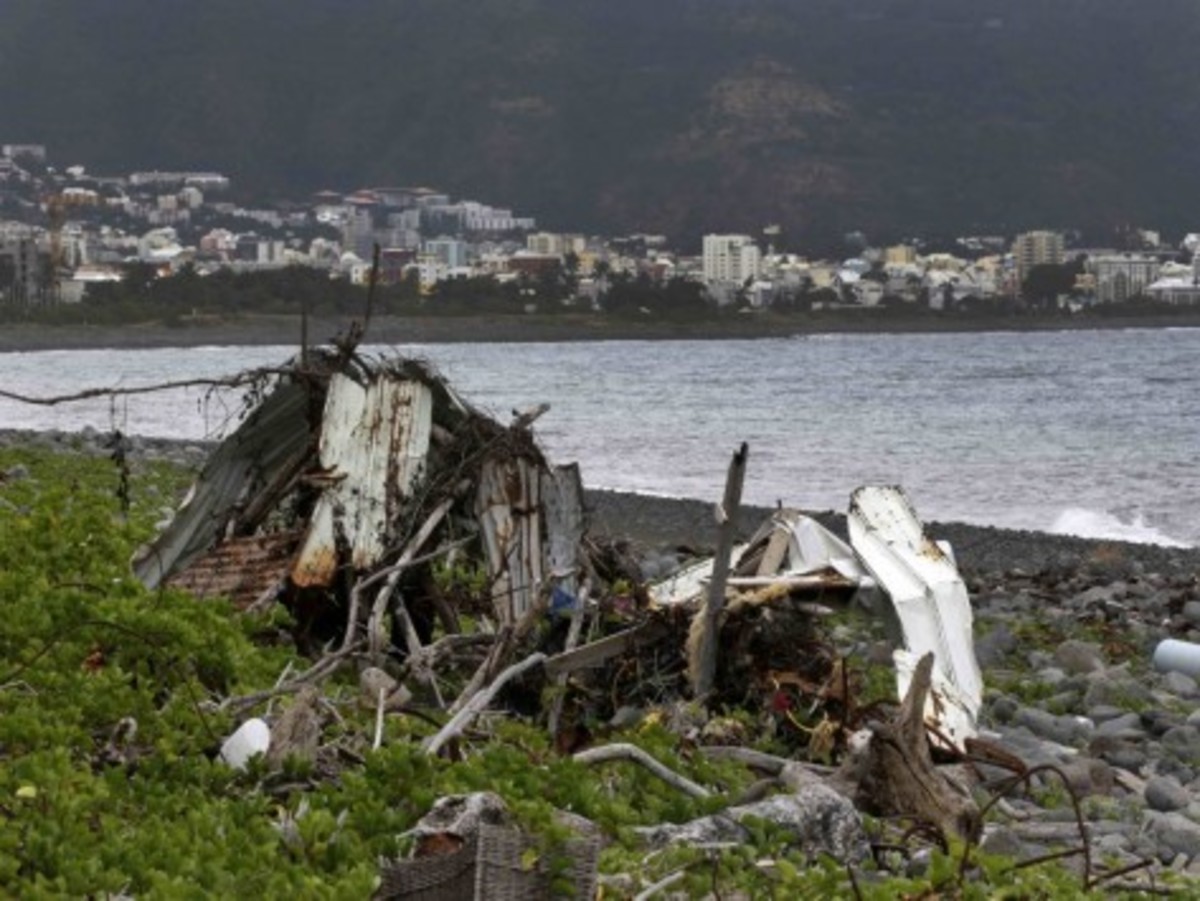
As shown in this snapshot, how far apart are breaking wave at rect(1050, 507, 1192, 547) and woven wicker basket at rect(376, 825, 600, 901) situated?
2185 cm

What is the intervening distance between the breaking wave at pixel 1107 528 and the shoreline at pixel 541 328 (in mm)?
68164

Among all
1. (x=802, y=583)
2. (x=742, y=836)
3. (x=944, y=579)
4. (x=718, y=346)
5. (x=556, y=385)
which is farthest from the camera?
(x=718, y=346)

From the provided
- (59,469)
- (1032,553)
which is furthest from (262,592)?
(1032,553)

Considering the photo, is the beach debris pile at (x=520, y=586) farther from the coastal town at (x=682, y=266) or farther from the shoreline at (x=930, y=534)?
the coastal town at (x=682, y=266)

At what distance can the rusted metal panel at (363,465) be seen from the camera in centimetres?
911

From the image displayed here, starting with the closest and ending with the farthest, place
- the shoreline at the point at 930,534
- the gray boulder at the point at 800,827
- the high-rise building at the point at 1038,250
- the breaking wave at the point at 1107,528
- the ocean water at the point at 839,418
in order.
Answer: the gray boulder at the point at 800,827 < the shoreline at the point at 930,534 < the breaking wave at the point at 1107,528 < the ocean water at the point at 839,418 < the high-rise building at the point at 1038,250

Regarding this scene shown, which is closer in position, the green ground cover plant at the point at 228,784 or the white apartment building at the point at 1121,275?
the green ground cover plant at the point at 228,784

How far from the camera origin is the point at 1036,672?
13.4 m

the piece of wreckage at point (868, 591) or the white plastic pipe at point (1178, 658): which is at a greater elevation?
the piece of wreckage at point (868, 591)

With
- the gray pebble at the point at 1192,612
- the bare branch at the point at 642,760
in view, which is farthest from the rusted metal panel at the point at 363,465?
the gray pebble at the point at 1192,612

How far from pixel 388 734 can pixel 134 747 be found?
3.11 feet

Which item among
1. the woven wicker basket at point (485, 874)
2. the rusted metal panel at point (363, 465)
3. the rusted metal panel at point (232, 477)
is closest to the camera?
the woven wicker basket at point (485, 874)

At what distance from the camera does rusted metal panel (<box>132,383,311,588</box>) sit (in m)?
9.55

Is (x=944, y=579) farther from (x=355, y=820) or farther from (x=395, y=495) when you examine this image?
(x=355, y=820)
